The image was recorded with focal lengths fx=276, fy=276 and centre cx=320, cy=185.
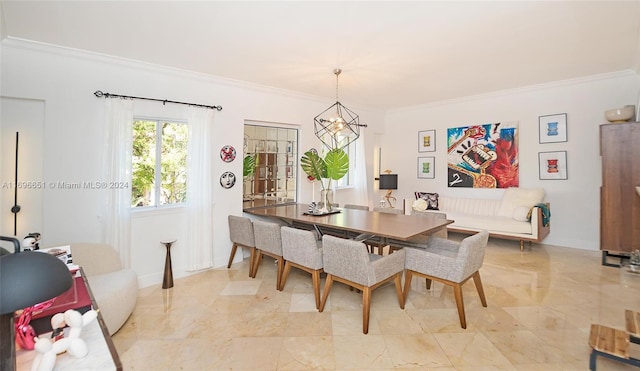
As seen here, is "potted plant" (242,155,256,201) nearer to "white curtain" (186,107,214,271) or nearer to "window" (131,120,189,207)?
"white curtain" (186,107,214,271)

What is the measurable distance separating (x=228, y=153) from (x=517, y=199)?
4.69 metres

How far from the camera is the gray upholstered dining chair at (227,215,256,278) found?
333 centimetres

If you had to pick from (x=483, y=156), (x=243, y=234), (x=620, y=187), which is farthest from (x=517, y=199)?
(x=243, y=234)

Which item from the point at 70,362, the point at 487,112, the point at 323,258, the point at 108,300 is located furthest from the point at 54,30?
the point at 487,112

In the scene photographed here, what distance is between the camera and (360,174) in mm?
5730

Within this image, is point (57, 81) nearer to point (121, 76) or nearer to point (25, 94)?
point (25, 94)

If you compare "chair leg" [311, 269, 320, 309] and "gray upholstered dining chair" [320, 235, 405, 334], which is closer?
"gray upholstered dining chair" [320, 235, 405, 334]

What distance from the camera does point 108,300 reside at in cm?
210

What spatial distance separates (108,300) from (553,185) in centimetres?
606

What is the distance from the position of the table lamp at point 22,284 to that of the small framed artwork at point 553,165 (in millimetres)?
5920

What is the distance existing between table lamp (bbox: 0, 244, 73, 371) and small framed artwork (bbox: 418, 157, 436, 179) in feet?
19.6

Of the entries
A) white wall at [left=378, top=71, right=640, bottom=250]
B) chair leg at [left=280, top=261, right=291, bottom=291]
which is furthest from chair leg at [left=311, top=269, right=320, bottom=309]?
white wall at [left=378, top=71, right=640, bottom=250]

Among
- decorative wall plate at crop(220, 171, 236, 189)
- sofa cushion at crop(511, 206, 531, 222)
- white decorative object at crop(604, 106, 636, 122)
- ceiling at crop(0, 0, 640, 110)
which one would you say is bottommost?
sofa cushion at crop(511, 206, 531, 222)

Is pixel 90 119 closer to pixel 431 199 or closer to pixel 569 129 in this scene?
pixel 431 199
